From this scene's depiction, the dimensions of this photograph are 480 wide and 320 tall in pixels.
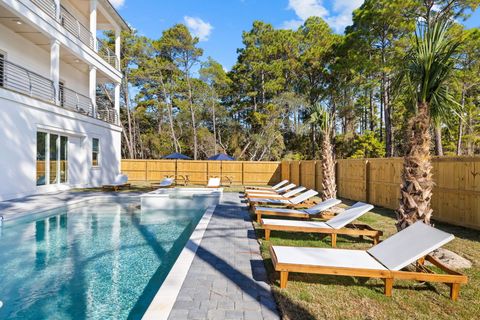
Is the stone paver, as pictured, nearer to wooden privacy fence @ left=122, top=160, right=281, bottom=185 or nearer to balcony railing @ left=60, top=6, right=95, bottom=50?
balcony railing @ left=60, top=6, right=95, bottom=50

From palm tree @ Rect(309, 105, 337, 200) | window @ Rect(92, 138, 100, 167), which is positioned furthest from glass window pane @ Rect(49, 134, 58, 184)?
palm tree @ Rect(309, 105, 337, 200)

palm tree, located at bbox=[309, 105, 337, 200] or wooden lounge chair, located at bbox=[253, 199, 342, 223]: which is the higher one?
palm tree, located at bbox=[309, 105, 337, 200]

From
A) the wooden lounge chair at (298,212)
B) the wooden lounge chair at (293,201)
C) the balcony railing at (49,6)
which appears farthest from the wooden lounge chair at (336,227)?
the balcony railing at (49,6)

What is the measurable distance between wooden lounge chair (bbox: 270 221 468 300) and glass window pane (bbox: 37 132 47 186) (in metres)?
11.6

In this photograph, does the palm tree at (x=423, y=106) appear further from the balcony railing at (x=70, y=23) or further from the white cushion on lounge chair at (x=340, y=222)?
the balcony railing at (x=70, y=23)

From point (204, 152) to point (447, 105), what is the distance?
27377mm

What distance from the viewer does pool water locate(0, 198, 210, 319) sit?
3650mm

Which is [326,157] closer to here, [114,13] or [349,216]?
[349,216]

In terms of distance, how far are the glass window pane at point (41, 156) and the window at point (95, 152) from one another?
4.00 metres

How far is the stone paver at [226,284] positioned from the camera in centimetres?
303

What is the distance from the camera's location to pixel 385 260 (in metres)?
3.88

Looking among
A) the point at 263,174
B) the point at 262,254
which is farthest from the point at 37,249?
the point at 263,174

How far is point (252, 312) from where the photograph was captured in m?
3.05

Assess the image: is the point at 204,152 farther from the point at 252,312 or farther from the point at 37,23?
the point at 252,312
